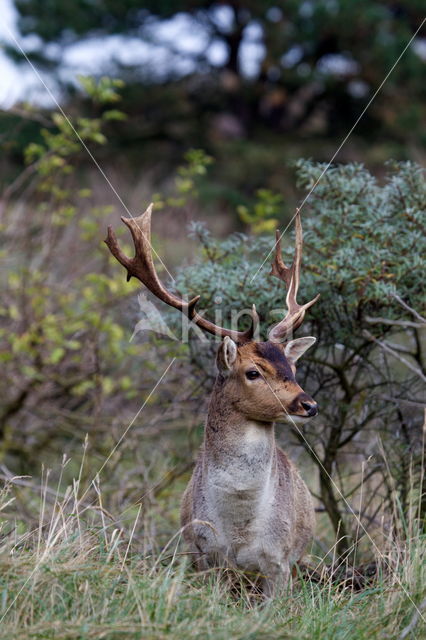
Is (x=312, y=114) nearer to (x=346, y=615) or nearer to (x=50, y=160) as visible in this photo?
(x=50, y=160)

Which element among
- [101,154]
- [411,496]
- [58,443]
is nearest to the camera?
A: [411,496]

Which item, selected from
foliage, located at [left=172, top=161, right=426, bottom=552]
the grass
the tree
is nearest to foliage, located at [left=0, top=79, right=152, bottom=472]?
foliage, located at [left=172, top=161, right=426, bottom=552]

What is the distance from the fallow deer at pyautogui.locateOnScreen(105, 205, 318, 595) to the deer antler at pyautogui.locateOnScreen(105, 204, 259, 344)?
0.02 metres

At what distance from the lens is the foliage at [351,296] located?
5.48 meters

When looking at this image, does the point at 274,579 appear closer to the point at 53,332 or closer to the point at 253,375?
the point at 253,375

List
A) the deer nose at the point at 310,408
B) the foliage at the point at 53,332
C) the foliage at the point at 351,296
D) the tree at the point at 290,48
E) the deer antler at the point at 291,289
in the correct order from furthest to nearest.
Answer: the tree at the point at 290,48 < the foliage at the point at 53,332 < the foliage at the point at 351,296 < the deer antler at the point at 291,289 < the deer nose at the point at 310,408

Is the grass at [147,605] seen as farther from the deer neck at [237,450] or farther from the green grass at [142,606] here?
the deer neck at [237,450]

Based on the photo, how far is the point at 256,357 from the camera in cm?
470

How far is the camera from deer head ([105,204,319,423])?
4.50 m

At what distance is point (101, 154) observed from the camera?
1811 cm

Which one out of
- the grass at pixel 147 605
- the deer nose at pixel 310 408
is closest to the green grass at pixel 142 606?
the grass at pixel 147 605

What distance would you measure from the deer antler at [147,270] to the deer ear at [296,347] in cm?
23

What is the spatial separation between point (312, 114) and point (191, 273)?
14390 millimetres

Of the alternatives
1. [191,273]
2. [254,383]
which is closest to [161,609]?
[254,383]
